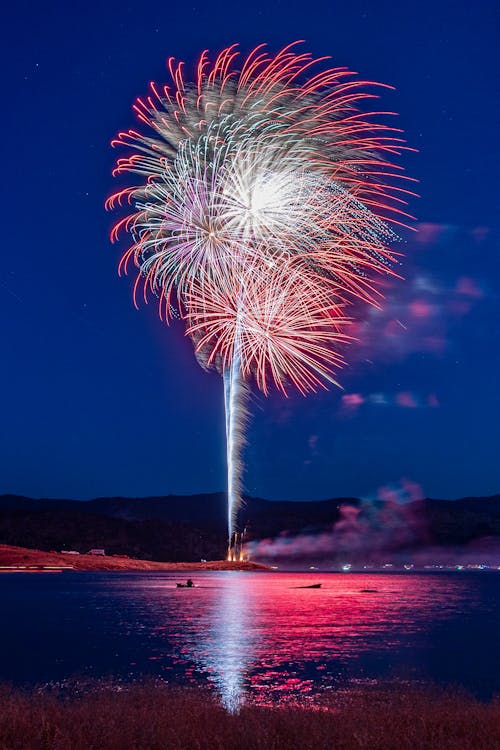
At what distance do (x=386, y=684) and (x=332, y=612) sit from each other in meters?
54.9

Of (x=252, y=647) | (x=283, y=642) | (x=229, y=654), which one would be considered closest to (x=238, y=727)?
(x=229, y=654)

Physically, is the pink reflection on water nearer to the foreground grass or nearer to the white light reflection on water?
the white light reflection on water

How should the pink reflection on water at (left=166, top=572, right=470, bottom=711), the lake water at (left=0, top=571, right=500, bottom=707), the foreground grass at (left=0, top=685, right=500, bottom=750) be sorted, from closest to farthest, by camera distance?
the foreground grass at (left=0, top=685, right=500, bottom=750) < the pink reflection on water at (left=166, top=572, right=470, bottom=711) < the lake water at (left=0, top=571, right=500, bottom=707)

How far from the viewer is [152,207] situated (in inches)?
1638

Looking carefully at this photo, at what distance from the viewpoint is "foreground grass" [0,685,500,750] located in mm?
15773

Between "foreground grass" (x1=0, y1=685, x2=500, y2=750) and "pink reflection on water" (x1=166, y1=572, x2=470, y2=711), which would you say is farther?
"pink reflection on water" (x1=166, y1=572, x2=470, y2=711)

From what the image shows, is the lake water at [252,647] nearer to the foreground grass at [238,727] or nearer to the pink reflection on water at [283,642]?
the pink reflection on water at [283,642]

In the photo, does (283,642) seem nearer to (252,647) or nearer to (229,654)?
(252,647)

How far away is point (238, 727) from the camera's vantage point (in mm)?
17406

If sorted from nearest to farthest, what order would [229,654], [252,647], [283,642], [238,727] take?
[238,727], [229,654], [252,647], [283,642]

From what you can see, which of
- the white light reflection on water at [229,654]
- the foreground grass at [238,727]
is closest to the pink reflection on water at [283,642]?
the white light reflection on water at [229,654]

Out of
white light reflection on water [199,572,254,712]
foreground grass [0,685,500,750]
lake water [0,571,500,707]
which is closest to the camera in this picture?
foreground grass [0,685,500,750]

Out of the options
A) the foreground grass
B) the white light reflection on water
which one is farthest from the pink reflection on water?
the foreground grass

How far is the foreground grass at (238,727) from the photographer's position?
51.8ft
